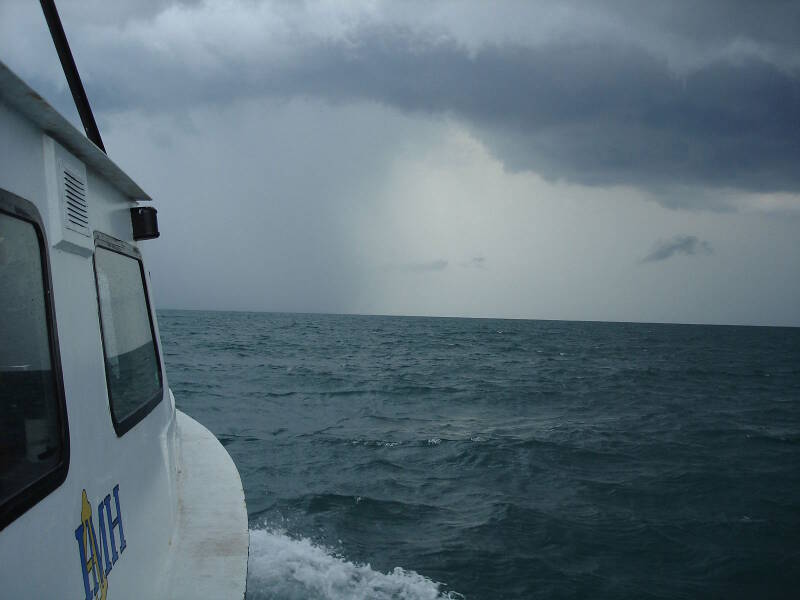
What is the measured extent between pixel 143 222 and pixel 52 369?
→ 1.42 metres

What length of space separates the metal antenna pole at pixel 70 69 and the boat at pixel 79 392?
1 centimetres

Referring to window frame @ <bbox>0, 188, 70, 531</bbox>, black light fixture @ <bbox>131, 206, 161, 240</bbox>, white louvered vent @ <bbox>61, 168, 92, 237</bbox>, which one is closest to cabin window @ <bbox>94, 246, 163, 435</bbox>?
black light fixture @ <bbox>131, 206, 161, 240</bbox>

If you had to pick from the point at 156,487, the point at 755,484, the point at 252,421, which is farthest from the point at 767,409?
the point at 156,487

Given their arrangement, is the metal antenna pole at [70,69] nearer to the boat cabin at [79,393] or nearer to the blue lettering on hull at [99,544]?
the boat cabin at [79,393]

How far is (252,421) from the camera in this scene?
13.5 metres

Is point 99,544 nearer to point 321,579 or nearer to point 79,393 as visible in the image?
point 79,393

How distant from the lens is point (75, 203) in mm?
2010

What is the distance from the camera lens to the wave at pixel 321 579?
5457 mm

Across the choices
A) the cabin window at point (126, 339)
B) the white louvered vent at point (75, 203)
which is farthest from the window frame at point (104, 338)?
the white louvered vent at point (75, 203)

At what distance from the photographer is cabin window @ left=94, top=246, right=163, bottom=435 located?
2.41m

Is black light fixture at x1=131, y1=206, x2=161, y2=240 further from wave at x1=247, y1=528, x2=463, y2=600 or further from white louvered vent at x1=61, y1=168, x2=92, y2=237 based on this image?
wave at x1=247, y1=528, x2=463, y2=600

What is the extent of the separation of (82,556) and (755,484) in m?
10.6

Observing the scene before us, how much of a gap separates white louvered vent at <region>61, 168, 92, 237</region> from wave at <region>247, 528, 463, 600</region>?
429cm

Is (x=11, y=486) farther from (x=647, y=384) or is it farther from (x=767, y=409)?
(x=647, y=384)
